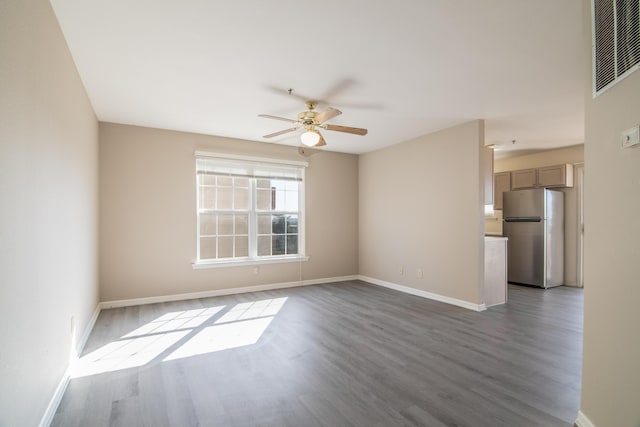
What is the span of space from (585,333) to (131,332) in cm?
396

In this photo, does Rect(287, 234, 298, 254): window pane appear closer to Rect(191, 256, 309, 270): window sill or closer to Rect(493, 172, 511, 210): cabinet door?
Rect(191, 256, 309, 270): window sill

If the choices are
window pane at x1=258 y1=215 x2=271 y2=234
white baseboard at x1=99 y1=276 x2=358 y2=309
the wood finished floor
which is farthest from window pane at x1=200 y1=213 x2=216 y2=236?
the wood finished floor

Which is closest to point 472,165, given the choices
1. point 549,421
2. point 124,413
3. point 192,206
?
point 549,421

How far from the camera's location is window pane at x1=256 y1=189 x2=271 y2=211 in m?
5.49

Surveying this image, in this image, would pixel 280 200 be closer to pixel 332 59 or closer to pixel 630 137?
pixel 332 59

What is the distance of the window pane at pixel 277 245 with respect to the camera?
222 inches

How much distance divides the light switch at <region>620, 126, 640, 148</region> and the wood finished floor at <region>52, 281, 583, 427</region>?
161cm

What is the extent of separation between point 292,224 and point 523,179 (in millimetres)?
4666

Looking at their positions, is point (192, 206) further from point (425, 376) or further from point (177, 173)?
point (425, 376)

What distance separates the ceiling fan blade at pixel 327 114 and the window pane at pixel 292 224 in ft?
8.91

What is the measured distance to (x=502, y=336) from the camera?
10.7 feet

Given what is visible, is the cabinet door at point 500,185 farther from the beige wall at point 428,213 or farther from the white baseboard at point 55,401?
the white baseboard at point 55,401

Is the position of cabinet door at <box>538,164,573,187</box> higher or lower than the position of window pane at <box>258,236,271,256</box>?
higher

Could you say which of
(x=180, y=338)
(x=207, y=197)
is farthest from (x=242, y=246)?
(x=180, y=338)
